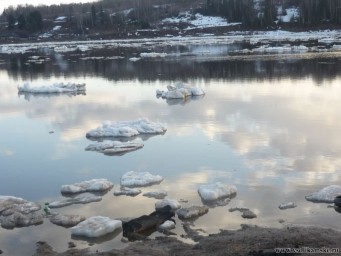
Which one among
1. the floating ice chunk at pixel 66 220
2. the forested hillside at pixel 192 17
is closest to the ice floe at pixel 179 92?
the floating ice chunk at pixel 66 220

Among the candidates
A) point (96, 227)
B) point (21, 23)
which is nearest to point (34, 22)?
point (21, 23)

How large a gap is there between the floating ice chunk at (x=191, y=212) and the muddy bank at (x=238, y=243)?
2.83 feet

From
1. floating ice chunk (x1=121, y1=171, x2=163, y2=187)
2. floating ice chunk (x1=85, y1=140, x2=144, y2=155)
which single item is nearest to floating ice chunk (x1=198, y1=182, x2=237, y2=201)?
floating ice chunk (x1=121, y1=171, x2=163, y2=187)

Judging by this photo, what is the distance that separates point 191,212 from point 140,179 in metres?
2.29

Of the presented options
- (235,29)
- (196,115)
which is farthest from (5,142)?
(235,29)

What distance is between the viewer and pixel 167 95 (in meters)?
21.9

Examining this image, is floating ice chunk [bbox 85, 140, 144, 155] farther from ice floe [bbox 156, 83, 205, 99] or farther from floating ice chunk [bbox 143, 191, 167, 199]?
ice floe [bbox 156, 83, 205, 99]

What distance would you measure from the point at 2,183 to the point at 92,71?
25492mm

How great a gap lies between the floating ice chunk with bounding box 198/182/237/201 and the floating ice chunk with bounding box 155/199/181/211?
1.95 ft

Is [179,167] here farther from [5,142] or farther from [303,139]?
[5,142]

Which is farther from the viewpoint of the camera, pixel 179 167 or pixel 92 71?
pixel 92 71

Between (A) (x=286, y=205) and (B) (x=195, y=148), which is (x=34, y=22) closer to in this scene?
→ (B) (x=195, y=148)

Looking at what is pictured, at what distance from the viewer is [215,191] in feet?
31.3

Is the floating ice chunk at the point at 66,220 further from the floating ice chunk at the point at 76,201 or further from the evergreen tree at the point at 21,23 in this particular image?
the evergreen tree at the point at 21,23
